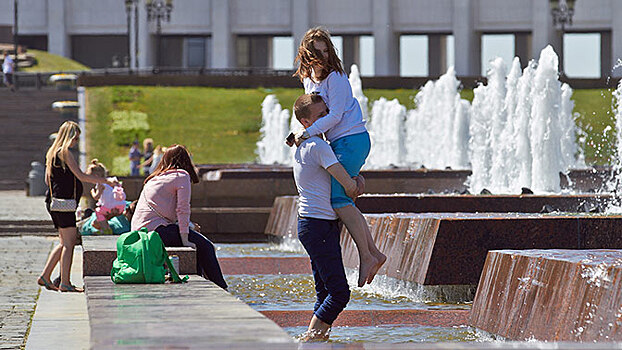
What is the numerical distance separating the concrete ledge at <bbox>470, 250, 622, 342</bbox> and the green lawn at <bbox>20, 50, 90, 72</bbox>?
2239 inches

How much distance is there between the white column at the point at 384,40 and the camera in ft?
204

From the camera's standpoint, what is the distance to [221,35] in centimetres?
6312

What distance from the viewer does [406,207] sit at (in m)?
12.1

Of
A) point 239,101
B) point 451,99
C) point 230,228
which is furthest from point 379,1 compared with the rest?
point 230,228

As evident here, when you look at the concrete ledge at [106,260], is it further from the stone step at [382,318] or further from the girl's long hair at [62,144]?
the girl's long hair at [62,144]

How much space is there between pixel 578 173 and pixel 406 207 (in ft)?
28.9

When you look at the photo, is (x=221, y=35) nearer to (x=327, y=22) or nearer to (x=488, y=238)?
(x=327, y=22)

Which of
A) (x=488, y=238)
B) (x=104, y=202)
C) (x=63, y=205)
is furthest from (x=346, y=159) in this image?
(x=104, y=202)

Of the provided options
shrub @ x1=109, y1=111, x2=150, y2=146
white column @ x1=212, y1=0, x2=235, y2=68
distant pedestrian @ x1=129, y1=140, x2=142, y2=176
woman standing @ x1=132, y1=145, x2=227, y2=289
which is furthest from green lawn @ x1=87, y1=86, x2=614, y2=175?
woman standing @ x1=132, y1=145, x2=227, y2=289

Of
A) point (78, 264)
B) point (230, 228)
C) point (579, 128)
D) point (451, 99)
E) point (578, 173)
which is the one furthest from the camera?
point (579, 128)

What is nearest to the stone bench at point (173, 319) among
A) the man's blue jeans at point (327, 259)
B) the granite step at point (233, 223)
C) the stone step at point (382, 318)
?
the man's blue jeans at point (327, 259)

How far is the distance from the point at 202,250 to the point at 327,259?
87.4 inches

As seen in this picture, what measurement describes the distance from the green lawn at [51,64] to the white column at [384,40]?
614 inches

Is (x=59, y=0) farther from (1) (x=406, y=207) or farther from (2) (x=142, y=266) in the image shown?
(2) (x=142, y=266)
